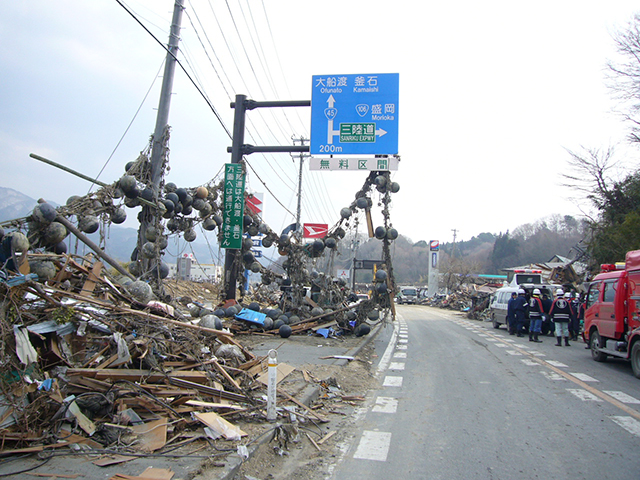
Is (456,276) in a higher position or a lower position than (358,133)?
lower

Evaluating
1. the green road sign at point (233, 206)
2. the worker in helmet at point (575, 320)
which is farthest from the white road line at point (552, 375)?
the green road sign at point (233, 206)

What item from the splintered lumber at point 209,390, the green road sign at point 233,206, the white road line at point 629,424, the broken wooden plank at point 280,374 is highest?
the green road sign at point 233,206

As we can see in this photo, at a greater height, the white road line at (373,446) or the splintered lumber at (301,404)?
the splintered lumber at (301,404)

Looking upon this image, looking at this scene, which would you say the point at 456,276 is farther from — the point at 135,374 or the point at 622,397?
the point at 135,374

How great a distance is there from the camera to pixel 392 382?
28.0ft

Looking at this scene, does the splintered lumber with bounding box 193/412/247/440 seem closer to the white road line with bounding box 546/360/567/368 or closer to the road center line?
the road center line

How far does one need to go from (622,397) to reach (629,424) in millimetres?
1760

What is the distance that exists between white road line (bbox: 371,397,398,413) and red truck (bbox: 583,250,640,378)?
6069mm

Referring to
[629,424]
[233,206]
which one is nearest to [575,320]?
[629,424]

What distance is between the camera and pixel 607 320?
10664 millimetres

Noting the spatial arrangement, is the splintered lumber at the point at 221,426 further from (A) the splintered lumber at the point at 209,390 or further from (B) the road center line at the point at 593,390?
(B) the road center line at the point at 593,390

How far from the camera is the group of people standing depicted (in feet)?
47.0

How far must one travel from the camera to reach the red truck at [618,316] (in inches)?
378

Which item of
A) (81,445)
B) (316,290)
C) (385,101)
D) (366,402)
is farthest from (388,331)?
(81,445)
